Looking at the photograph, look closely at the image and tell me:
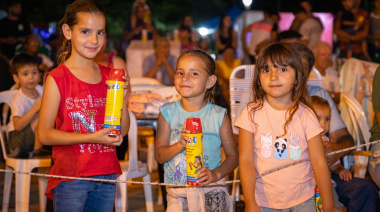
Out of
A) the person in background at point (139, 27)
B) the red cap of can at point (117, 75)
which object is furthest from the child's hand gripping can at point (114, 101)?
the person in background at point (139, 27)

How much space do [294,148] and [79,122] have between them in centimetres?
118

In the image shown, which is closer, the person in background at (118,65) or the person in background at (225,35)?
the person in background at (118,65)

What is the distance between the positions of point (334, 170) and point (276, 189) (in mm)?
1236

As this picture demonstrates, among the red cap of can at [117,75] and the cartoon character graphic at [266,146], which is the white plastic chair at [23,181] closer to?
the red cap of can at [117,75]

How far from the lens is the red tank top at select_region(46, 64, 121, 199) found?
2754mm

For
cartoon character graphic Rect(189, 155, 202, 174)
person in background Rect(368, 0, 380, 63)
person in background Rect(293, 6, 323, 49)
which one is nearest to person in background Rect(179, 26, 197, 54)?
person in background Rect(293, 6, 323, 49)

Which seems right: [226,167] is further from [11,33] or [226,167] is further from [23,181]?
[11,33]

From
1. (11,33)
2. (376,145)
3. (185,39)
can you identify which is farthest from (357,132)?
(11,33)

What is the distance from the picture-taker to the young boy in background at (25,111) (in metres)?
4.52

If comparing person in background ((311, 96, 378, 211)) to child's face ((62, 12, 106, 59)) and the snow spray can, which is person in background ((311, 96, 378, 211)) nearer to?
the snow spray can

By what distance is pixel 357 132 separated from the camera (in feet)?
15.4

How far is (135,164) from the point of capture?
4.29 metres

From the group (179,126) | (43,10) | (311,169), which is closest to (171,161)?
(179,126)

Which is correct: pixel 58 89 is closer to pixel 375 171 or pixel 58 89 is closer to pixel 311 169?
pixel 311 169
